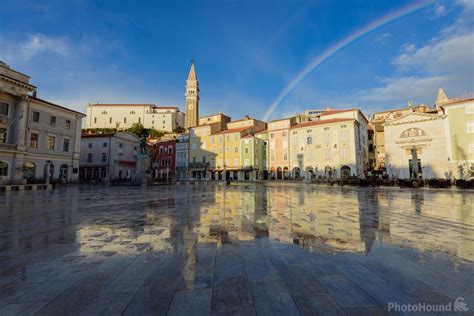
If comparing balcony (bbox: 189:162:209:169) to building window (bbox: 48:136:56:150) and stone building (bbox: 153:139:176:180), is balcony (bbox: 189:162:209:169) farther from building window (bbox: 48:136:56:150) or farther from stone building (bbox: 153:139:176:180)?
building window (bbox: 48:136:56:150)

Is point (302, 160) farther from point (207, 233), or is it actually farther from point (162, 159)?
point (207, 233)

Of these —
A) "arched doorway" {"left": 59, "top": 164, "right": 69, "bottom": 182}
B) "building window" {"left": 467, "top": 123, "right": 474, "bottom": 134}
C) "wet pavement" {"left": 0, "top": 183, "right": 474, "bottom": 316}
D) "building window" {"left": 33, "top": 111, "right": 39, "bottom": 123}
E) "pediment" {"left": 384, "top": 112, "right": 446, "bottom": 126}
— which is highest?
"pediment" {"left": 384, "top": 112, "right": 446, "bottom": 126}

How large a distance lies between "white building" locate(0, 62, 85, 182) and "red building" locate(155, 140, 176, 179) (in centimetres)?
2485

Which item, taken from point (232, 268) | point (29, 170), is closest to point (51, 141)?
point (29, 170)

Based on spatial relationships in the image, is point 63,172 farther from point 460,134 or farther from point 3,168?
point 460,134

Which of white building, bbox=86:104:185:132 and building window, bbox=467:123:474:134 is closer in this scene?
building window, bbox=467:123:474:134

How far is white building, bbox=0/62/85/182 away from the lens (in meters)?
29.7

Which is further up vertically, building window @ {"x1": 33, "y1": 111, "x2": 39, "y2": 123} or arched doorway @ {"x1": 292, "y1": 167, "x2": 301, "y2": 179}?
building window @ {"x1": 33, "y1": 111, "x2": 39, "y2": 123}

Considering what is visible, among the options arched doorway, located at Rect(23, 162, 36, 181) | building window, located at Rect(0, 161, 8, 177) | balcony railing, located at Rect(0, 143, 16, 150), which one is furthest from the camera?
arched doorway, located at Rect(23, 162, 36, 181)

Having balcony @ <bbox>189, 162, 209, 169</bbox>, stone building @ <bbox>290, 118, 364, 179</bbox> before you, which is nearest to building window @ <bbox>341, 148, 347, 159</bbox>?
stone building @ <bbox>290, 118, 364, 179</bbox>

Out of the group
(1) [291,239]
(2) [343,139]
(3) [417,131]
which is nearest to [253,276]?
(1) [291,239]

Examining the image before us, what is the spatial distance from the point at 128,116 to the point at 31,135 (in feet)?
261

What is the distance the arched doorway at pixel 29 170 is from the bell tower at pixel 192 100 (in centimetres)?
7106

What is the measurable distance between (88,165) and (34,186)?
26.4 metres
